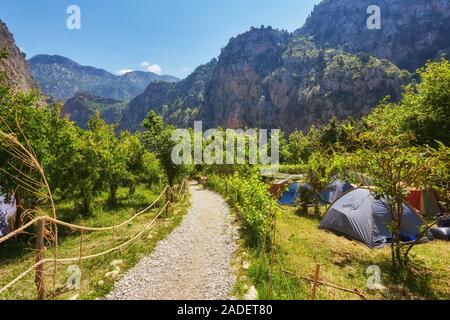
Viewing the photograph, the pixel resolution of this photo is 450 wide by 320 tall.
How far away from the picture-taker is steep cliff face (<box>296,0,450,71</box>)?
132000mm

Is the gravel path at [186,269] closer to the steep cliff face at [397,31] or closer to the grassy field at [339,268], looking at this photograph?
the grassy field at [339,268]

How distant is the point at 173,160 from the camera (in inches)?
809

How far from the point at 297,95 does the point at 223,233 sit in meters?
133

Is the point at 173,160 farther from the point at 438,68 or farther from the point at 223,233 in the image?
the point at 438,68

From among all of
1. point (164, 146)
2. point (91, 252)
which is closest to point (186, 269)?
point (91, 252)

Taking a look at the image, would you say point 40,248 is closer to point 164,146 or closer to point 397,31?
point 164,146

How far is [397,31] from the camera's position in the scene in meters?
148

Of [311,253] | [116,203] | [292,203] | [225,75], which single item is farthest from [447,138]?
[225,75]

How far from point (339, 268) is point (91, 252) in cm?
883

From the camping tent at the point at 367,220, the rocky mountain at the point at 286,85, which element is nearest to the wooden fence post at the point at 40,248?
the camping tent at the point at 367,220

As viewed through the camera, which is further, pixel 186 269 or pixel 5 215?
pixel 5 215

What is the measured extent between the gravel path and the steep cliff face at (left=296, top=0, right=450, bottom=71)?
5556 inches

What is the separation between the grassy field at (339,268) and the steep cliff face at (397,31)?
13788cm

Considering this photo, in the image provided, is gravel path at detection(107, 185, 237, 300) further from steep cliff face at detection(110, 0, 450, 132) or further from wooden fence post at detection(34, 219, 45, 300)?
steep cliff face at detection(110, 0, 450, 132)
